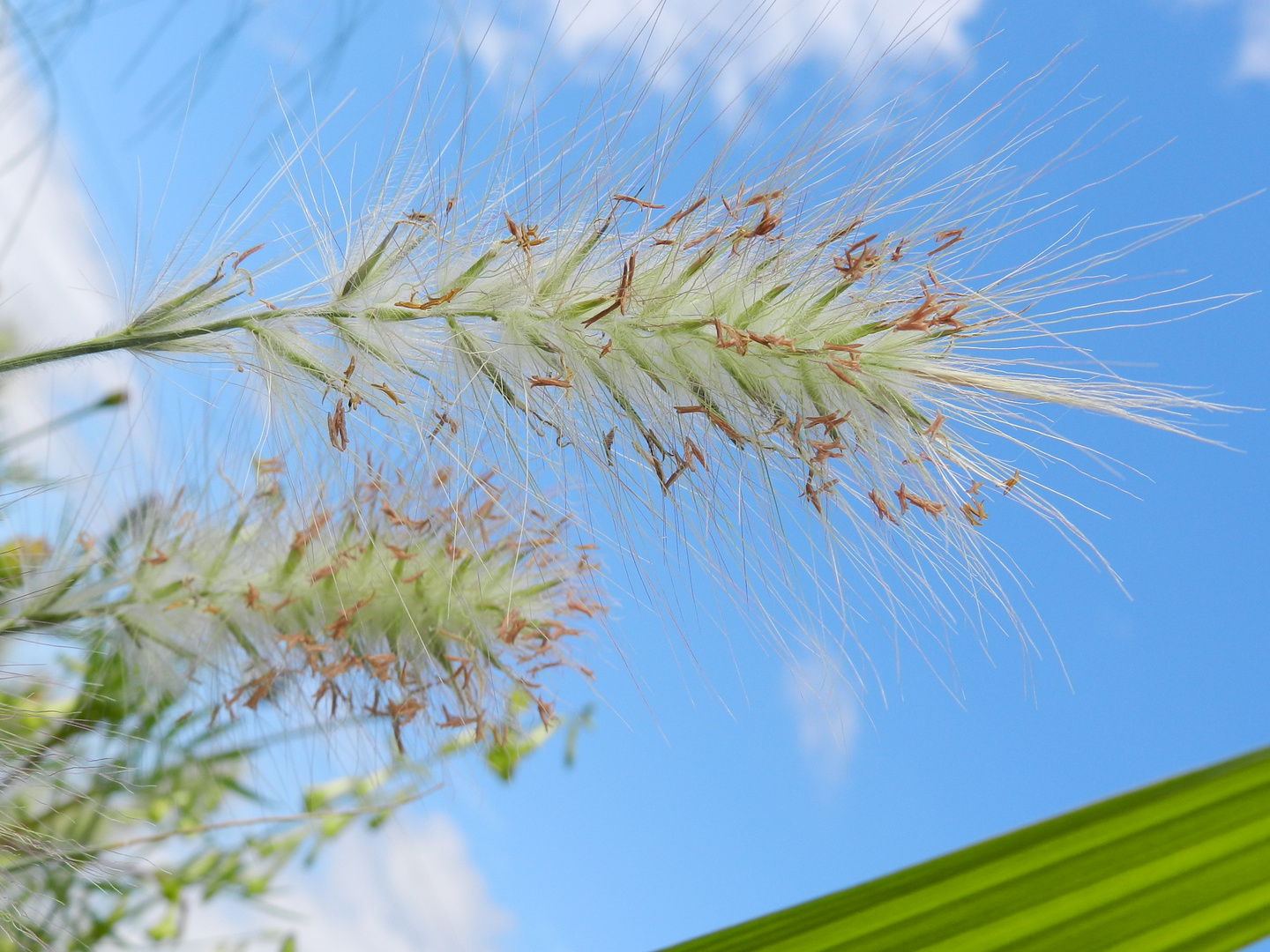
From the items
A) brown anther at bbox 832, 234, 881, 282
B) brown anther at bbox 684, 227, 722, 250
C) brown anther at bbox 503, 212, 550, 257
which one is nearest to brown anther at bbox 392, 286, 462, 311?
brown anther at bbox 503, 212, 550, 257

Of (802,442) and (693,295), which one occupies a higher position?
(693,295)

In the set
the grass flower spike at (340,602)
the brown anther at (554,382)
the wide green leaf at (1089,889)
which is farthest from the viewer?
the grass flower spike at (340,602)

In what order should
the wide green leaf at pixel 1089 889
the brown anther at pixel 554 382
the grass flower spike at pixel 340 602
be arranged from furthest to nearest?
the grass flower spike at pixel 340 602 → the brown anther at pixel 554 382 → the wide green leaf at pixel 1089 889

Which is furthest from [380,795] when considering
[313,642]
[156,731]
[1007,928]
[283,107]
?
[1007,928]

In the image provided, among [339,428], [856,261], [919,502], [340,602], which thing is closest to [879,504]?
[919,502]

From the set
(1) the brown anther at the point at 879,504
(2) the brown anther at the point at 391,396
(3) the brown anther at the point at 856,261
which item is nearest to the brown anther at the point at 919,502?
(1) the brown anther at the point at 879,504

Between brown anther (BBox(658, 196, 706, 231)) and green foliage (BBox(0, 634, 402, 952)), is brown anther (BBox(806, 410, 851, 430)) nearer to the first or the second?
brown anther (BBox(658, 196, 706, 231))

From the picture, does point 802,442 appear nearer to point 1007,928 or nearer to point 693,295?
point 693,295

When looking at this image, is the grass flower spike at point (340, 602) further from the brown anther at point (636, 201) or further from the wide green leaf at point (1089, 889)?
the wide green leaf at point (1089, 889)
